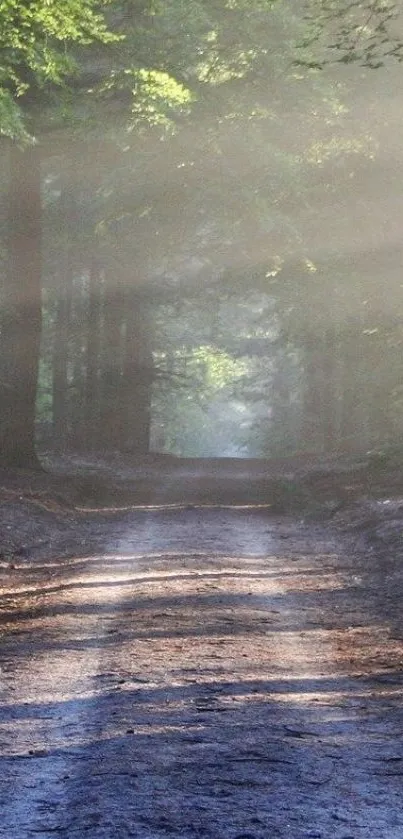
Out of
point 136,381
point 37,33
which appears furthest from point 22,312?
point 136,381

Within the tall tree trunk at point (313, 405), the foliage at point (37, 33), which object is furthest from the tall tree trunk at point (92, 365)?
the foliage at point (37, 33)

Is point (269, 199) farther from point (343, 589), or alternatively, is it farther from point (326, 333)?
point (343, 589)

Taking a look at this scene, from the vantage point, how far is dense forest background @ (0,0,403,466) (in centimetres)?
1897

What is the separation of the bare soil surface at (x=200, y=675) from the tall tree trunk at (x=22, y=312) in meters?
3.58

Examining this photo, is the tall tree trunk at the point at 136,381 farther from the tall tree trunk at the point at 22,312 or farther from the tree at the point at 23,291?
→ the tall tree trunk at the point at 22,312

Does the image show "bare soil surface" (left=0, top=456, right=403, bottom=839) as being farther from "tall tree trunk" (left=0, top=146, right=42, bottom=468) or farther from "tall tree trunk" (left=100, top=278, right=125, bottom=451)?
"tall tree trunk" (left=100, top=278, right=125, bottom=451)

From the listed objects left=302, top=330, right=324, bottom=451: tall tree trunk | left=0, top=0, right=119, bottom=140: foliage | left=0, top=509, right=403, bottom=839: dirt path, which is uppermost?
left=0, top=0, right=119, bottom=140: foliage

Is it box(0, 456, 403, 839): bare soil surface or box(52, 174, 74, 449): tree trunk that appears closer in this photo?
box(0, 456, 403, 839): bare soil surface

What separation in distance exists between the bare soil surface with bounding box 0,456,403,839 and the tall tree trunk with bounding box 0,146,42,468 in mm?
3582

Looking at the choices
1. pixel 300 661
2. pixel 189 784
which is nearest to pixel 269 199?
pixel 300 661

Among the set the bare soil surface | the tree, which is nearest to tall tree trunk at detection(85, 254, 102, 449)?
the tree

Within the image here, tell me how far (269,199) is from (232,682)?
20078 mm

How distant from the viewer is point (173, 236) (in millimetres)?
31000

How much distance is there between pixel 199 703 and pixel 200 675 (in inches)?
31.4
